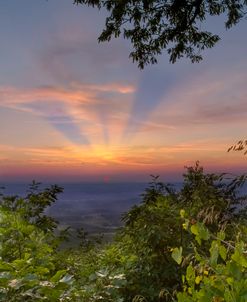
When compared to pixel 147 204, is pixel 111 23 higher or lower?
A: higher

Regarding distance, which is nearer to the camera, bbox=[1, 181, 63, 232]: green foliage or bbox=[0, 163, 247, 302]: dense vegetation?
bbox=[0, 163, 247, 302]: dense vegetation

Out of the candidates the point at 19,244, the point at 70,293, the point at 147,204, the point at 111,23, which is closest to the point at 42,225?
the point at 147,204

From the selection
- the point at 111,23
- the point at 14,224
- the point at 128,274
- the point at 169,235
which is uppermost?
the point at 111,23

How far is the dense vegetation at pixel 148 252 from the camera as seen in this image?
268 cm

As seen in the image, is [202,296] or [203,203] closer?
[202,296]

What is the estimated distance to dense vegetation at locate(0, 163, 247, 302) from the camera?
2676mm

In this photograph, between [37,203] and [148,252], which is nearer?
[148,252]

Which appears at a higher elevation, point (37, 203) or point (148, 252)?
point (37, 203)

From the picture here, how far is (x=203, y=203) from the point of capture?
23.4 feet

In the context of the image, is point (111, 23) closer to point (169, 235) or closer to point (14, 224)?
point (169, 235)

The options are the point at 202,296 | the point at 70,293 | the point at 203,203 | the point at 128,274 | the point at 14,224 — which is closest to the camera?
the point at 202,296

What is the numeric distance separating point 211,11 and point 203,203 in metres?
6.74

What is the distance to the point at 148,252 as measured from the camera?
6.46 m

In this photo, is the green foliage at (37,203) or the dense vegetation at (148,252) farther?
the green foliage at (37,203)
